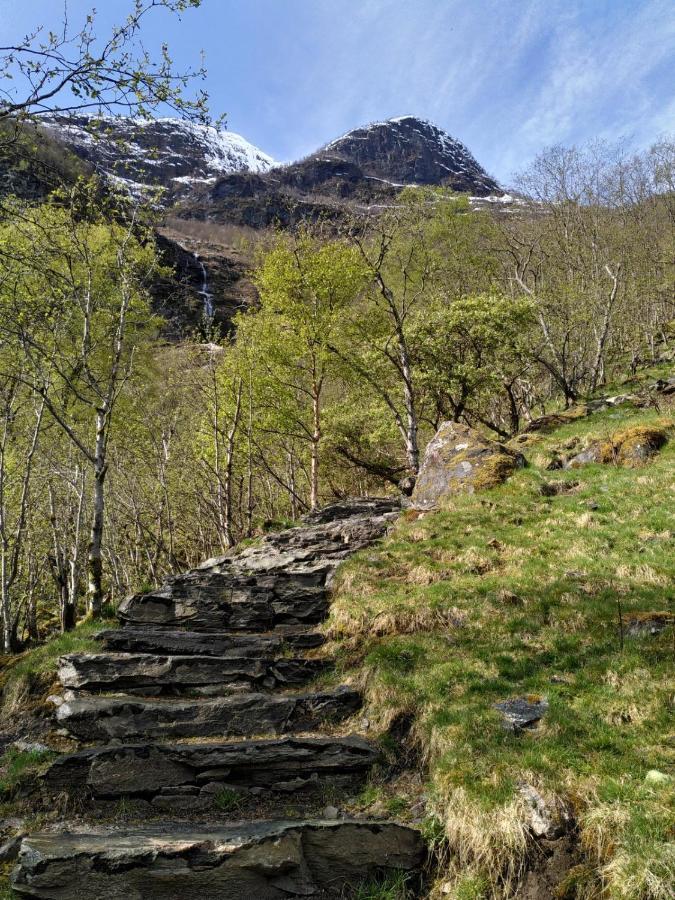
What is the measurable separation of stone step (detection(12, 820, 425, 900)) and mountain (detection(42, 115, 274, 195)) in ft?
26.6

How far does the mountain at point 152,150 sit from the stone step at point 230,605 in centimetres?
842

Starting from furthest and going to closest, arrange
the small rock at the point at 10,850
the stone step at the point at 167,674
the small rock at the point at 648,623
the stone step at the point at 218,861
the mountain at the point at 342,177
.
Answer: the mountain at the point at 342,177 < the stone step at the point at 167,674 < the small rock at the point at 648,623 < the small rock at the point at 10,850 < the stone step at the point at 218,861

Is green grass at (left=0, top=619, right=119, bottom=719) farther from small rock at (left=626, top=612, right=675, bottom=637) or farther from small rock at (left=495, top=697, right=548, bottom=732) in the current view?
small rock at (left=626, top=612, right=675, bottom=637)

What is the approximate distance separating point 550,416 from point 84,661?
1721 cm

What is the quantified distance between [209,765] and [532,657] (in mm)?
4703

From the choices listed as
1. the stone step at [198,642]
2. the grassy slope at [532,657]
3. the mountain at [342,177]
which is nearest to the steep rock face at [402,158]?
the mountain at [342,177]

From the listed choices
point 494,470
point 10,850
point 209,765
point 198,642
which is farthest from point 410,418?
point 10,850

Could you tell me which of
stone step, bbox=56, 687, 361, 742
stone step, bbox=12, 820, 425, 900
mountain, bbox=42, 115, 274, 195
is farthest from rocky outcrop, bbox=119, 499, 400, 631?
mountain, bbox=42, 115, 274, 195

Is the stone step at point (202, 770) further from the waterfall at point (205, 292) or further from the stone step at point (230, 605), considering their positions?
the waterfall at point (205, 292)

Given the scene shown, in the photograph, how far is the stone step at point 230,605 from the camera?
415 inches

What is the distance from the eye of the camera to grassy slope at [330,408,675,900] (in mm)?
4602

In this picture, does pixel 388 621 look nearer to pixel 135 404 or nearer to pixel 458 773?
pixel 458 773

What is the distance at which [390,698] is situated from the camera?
7414 millimetres

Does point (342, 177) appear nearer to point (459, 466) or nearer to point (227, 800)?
point (459, 466)
